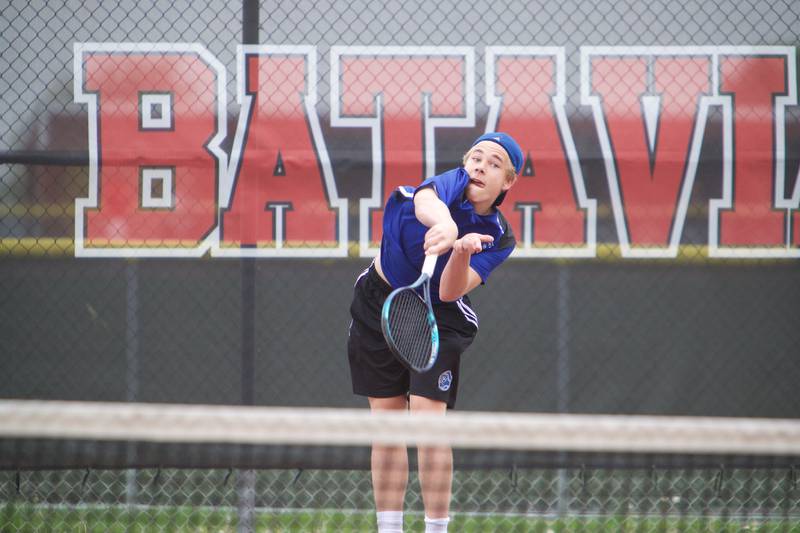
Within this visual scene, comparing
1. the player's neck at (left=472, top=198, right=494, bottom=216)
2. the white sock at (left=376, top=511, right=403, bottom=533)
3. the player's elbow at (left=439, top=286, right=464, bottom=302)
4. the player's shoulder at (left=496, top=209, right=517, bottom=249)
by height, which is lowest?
the white sock at (left=376, top=511, right=403, bottom=533)

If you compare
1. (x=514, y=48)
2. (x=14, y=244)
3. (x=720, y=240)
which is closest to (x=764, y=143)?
(x=720, y=240)

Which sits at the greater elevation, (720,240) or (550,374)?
(720,240)

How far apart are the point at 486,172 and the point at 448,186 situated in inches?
4.8

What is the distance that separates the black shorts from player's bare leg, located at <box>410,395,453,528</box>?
76mm

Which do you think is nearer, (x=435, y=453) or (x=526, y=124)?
(x=435, y=453)

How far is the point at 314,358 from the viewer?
11.5 ft

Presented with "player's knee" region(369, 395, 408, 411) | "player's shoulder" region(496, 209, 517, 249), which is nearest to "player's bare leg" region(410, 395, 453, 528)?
"player's knee" region(369, 395, 408, 411)

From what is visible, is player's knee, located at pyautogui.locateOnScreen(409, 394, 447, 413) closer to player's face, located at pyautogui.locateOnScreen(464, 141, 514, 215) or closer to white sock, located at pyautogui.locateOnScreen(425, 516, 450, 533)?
white sock, located at pyautogui.locateOnScreen(425, 516, 450, 533)

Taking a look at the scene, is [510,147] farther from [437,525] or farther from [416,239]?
[437,525]

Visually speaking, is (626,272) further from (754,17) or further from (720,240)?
(754,17)

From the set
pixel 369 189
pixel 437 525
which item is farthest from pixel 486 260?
pixel 369 189

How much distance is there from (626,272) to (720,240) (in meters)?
0.37

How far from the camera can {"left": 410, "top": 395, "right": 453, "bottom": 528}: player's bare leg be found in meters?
2.50

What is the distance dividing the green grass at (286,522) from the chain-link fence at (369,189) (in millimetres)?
236
